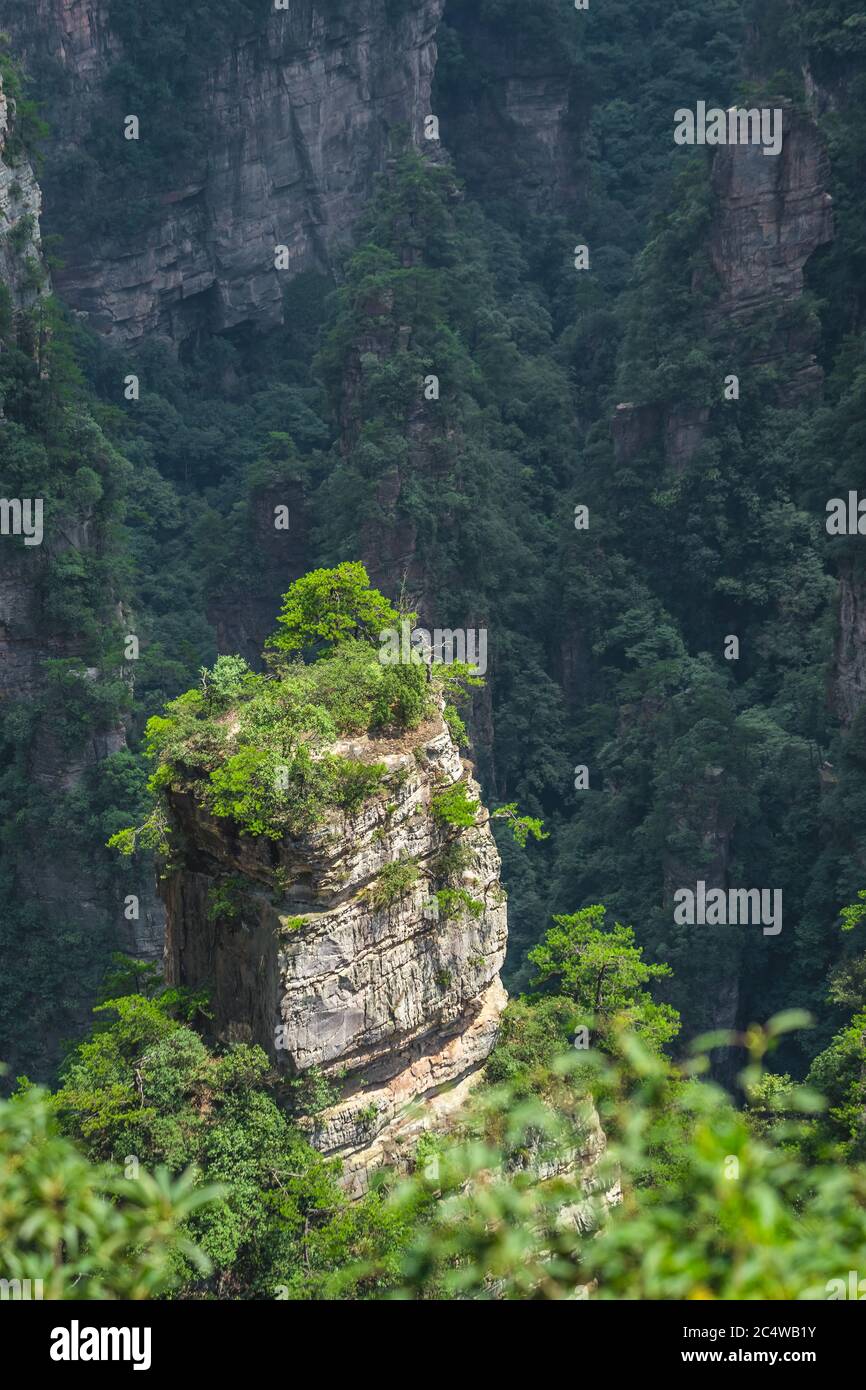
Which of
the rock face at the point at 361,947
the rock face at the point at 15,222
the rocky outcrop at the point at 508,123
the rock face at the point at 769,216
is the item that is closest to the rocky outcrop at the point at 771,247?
the rock face at the point at 769,216

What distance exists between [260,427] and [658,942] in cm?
2744

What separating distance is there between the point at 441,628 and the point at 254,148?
2239 centimetres

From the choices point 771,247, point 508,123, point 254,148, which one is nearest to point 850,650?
point 771,247

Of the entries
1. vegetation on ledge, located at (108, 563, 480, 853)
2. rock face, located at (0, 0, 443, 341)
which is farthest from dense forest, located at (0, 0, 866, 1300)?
rock face, located at (0, 0, 443, 341)

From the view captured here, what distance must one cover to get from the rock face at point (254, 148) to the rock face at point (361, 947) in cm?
4039

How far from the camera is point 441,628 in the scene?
4909cm

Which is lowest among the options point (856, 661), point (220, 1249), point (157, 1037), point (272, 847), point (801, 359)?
point (220, 1249)

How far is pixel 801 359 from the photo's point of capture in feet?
155

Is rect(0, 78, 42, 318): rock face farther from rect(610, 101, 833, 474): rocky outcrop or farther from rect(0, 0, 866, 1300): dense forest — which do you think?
rect(610, 101, 833, 474): rocky outcrop

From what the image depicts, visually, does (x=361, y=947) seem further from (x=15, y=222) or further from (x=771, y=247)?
(x=771, y=247)

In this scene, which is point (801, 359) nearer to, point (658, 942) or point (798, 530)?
point (798, 530)

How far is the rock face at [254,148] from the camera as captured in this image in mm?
58656

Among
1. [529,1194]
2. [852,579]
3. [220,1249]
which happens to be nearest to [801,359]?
[852,579]
